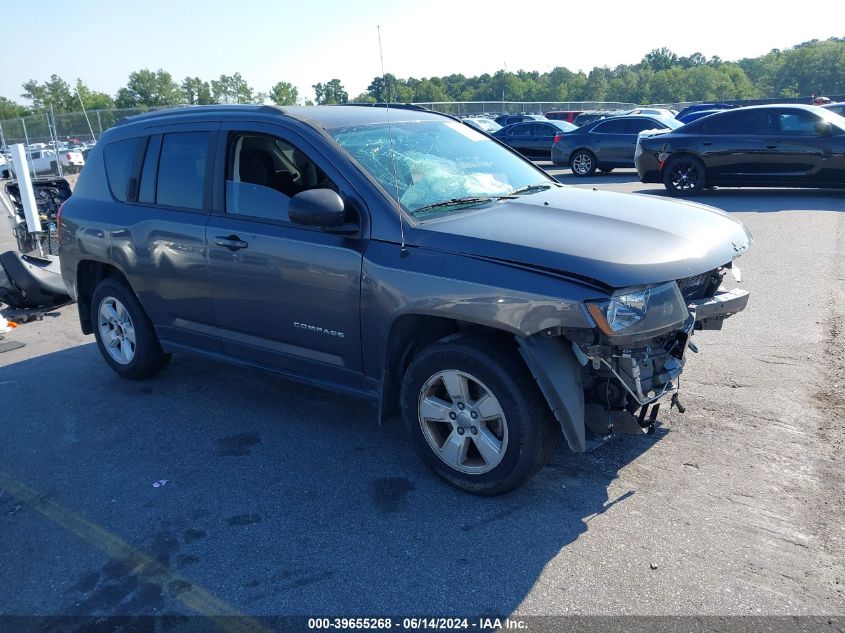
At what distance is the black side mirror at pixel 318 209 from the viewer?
144 inches

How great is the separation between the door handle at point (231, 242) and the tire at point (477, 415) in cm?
139

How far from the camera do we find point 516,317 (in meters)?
3.23

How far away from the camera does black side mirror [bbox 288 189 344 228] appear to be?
12.0 ft

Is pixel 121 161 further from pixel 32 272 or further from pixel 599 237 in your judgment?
pixel 599 237

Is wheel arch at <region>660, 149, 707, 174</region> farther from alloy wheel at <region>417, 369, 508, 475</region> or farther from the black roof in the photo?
alloy wheel at <region>417, 369, 508, 475</region>

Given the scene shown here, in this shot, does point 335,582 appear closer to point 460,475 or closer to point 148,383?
point 460,475

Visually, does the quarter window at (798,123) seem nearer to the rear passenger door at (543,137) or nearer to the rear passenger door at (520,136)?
the rear passenger door at (543,137)

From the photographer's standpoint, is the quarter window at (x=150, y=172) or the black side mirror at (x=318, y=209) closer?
the black side mirror at (x=318, y=209)

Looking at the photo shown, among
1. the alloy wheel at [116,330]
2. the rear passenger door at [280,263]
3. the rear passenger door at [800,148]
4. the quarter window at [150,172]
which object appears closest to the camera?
the rear passenger door at [280,263]

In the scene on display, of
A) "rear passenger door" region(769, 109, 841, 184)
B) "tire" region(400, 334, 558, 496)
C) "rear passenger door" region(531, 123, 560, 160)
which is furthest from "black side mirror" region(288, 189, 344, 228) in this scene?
"rear passenger door" region(531, 123, 560, 160)

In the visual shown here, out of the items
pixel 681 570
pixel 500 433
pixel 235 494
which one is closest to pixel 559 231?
pixel 500 433

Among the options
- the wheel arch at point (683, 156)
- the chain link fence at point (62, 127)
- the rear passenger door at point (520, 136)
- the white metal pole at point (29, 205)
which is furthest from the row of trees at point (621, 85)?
the white metal pole at point (29, 205)

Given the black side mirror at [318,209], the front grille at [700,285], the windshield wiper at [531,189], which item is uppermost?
the black side mirror at [318,209]

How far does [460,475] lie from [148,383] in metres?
3.05
